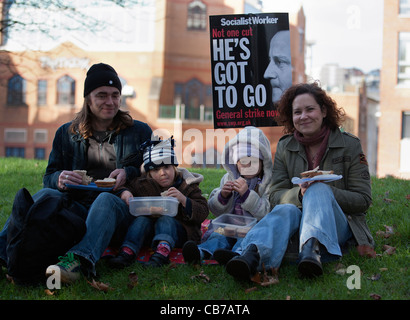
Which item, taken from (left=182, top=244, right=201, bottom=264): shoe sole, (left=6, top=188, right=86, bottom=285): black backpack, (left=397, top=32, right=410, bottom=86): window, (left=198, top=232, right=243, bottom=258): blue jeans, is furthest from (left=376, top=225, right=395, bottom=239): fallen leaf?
(left=397, top=32, right=410, bottom=86): window

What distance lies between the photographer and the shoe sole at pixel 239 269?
10.2 ft

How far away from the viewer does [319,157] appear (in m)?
3.88

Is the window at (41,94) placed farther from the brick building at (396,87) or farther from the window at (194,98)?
the brick building at (396,87)

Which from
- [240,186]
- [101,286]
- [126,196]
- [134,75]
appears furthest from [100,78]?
[134,75]

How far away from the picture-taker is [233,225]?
3.96m

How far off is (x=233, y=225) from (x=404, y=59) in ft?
94.0

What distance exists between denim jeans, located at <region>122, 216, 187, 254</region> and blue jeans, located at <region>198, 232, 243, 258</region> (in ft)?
0.77

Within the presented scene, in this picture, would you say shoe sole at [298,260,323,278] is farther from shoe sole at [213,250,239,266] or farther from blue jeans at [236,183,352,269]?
shoe sole at [213,250,239,266]

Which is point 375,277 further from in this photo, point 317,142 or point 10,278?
point 10,278

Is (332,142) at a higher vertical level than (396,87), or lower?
lower

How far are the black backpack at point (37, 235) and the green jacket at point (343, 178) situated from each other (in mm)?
1696

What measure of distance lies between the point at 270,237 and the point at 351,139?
1167 mm

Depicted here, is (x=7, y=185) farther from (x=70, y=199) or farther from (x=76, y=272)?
(x=76, y=272)

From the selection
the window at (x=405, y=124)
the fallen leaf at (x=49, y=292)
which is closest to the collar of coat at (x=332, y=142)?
the fallen leaf at (x=49, y=292)
